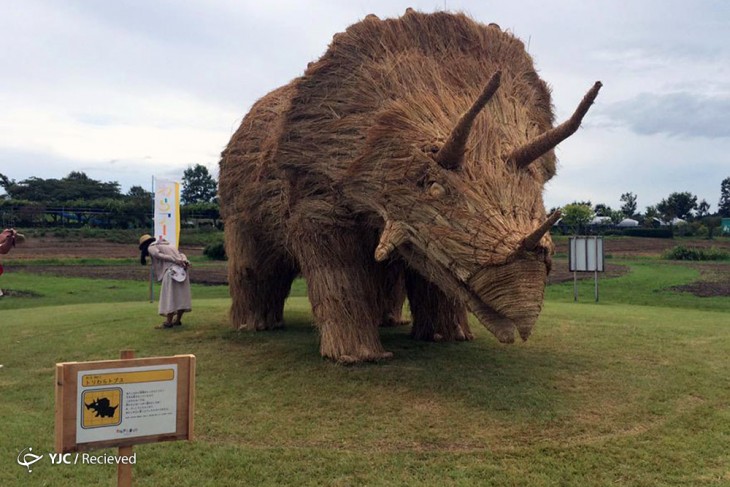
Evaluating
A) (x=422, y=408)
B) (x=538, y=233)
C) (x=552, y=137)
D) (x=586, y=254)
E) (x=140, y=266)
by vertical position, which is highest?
(x=552, y=137)

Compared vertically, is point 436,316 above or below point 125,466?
above

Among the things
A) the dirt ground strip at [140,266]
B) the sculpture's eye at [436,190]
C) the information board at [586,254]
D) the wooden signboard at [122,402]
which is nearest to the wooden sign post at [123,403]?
the wooden signboard at [122,402]

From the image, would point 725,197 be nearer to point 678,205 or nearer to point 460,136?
point 678,205

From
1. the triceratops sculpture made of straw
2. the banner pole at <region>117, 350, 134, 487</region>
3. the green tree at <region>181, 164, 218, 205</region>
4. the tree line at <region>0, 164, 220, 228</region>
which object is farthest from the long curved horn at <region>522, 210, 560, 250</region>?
the green tree at <region>181, 164, 218, 205</region>

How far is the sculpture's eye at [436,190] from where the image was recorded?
4.62m

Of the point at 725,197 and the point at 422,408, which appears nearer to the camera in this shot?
the point at 422,408

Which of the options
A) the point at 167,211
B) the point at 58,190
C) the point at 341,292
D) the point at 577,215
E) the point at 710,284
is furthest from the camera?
the point at 577,215

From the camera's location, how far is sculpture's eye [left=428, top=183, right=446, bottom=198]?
462 cm

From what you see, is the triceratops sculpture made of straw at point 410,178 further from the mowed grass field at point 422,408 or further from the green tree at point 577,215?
the green tree at point 577,215

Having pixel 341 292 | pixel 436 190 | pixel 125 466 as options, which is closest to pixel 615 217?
pixel 341 292

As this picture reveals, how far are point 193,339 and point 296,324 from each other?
1.73 m

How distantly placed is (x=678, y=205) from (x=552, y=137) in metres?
58.6

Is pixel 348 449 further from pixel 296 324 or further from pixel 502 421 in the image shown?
pixel 296 324

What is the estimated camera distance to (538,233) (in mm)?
3912
